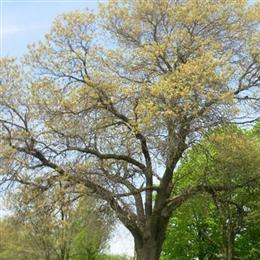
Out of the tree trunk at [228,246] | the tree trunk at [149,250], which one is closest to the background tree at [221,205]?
the tree trunk at [228,246]

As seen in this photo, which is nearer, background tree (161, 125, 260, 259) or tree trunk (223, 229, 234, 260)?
background tree (161, 125, 260, 259)

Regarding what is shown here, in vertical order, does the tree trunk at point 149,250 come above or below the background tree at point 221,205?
below

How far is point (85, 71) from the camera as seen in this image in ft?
77.3

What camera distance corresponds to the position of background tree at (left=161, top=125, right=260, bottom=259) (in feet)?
77.9

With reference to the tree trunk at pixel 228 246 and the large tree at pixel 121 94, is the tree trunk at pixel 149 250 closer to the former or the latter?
the large tree at pixel 121 94

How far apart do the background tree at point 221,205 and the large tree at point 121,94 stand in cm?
126

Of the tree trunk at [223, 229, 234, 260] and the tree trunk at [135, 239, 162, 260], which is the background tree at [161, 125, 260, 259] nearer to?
the tree trunk at [223, 229, 234, 260]

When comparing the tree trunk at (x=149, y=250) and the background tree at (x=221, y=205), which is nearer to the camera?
the tree trunk at (x=149, y=250)

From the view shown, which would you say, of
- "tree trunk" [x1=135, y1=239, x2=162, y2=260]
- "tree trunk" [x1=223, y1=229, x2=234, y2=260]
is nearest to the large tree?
"tree trunk" [x1=135, y1=239, x2=162, y2=260]

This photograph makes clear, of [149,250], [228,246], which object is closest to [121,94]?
[149,250]

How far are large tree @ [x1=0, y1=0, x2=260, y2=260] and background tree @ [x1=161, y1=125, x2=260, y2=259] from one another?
1263mm

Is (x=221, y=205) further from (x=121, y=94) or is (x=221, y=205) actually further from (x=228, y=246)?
(x=121, y=94)

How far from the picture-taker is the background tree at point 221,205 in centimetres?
2373

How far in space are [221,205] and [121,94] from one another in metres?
10.7
